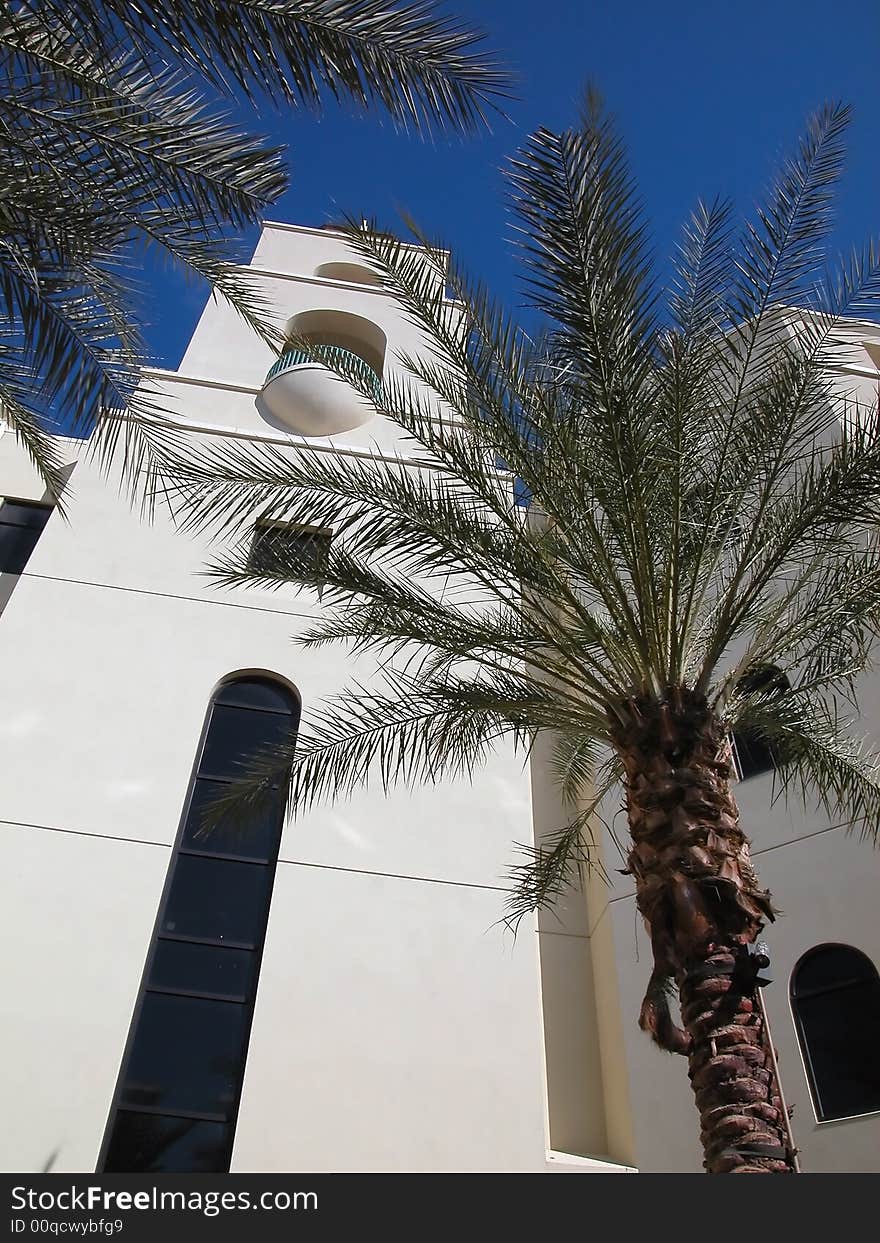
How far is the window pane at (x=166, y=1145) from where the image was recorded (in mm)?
6883

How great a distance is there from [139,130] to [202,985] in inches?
237

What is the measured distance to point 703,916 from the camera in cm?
544

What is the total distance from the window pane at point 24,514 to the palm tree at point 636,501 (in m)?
5.48

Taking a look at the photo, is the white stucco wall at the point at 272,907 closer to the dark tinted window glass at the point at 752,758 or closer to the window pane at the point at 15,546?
the window pane at the point at 15,546

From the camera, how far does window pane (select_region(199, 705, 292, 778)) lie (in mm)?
9289

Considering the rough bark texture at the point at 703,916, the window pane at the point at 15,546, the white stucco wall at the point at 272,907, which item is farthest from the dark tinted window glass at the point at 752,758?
the window pane at the point at 15,546

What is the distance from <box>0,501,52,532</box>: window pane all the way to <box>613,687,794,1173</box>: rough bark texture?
8031mm

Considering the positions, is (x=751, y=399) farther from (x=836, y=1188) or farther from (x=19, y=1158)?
(x=19, y=1158)

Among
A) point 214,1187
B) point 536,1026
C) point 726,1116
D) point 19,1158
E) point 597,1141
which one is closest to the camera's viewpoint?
point 214,1187

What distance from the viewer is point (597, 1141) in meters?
9.60

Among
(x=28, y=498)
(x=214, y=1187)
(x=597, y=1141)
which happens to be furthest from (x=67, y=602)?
(x=597, y=1141)

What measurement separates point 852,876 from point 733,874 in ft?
16.8

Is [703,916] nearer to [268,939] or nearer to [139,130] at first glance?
[268,939]

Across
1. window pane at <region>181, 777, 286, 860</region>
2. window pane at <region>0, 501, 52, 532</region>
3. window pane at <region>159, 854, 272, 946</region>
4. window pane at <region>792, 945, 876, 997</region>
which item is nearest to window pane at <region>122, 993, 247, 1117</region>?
window pane at <region>159, 854, 272, 946</region>
